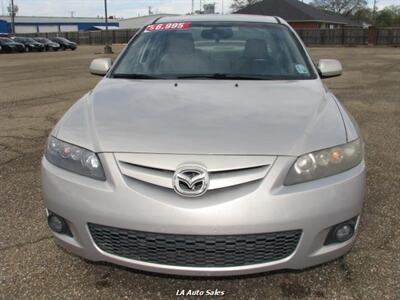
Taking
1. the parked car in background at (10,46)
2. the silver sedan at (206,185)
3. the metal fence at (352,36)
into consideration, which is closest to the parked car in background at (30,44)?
the parked car in background at (10,46)

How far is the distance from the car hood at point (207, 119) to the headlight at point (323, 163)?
1.7 inches

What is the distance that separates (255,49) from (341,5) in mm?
82988

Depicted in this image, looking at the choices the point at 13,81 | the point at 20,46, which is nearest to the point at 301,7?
the point at 20,46

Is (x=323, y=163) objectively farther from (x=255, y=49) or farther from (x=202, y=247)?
(x=255, y=49)

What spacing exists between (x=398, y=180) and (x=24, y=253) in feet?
10.6

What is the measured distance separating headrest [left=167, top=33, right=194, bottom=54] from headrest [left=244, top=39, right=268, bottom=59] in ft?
1.48

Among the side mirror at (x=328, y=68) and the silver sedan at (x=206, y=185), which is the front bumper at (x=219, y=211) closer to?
the silver sedan at (x=206, y=185)

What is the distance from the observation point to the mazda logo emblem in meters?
2.03

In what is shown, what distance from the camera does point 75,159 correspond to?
7.48 feet

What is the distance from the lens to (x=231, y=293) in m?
2.38

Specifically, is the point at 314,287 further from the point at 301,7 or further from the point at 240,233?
the point at 301,7

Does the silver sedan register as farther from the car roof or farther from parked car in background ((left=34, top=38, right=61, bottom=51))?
parked car in background ((left=34, top=38, right=61, bottom=51))

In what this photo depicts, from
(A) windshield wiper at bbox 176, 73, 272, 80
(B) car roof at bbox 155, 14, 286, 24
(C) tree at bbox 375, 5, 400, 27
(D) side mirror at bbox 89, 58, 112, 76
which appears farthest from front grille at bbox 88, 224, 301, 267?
(C) tree at bbox 375, 5, 400, 27

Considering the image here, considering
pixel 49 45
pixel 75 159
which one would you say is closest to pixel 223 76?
pixel 75 159
